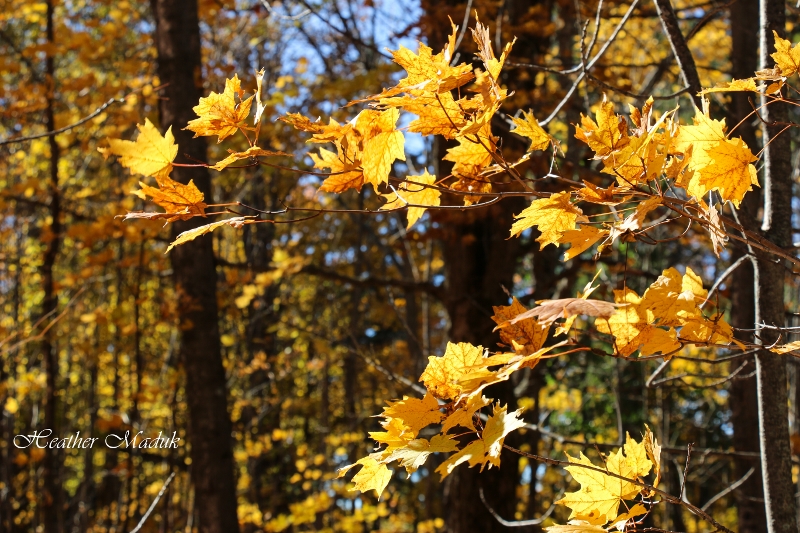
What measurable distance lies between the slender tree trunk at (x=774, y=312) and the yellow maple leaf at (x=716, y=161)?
1.76ft

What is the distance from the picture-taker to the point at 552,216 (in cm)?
97

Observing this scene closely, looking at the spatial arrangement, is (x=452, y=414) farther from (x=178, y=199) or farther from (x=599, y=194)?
(x=178, y=199)

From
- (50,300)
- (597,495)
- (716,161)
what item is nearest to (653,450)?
(597,495)

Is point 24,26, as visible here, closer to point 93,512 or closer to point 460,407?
point 93,512

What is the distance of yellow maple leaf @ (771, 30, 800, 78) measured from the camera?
95 cm

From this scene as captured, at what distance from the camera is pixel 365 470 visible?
3.34 feet

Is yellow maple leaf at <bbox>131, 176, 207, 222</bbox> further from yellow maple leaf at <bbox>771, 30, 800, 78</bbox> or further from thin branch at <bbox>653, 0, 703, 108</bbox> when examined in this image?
thin branch at <bbox>653, 0, 703, 108</bbox>

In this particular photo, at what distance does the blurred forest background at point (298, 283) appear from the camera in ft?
11.3

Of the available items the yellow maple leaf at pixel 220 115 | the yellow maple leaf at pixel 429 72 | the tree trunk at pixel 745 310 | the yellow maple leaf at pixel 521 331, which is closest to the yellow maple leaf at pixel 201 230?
the yellow maple leaf at pixel 220 115

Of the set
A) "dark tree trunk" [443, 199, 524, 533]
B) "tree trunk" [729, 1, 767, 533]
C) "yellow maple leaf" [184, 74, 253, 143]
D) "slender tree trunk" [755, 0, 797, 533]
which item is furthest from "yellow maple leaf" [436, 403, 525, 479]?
"tree trunk" [729, 1, 767, 533]

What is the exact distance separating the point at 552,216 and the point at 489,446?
0.32 meters

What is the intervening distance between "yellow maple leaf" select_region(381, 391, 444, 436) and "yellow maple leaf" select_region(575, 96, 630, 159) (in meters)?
0.41

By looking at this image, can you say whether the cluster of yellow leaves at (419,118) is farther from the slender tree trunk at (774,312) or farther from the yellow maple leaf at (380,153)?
the slender tree trunk at (774,312)

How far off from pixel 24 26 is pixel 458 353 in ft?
29.7
